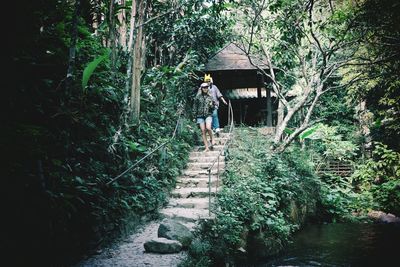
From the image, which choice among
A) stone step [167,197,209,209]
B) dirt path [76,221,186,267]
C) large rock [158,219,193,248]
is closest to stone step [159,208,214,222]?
stone step [167,197,209,209]

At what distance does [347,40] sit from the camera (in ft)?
29.7

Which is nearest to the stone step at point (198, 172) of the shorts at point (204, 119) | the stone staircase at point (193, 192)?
the stone staircase at point (193, 192)

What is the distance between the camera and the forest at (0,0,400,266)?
3020 millimetres

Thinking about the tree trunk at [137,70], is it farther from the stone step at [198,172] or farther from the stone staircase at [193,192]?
the stone step at [198,172]

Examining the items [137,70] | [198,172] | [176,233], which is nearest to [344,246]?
[198,172]

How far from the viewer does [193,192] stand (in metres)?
7.23

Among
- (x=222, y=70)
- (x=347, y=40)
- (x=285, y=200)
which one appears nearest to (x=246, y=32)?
(x=222, y=70)

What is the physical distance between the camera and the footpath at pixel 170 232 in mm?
4262

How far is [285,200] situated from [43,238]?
6914 millimetres

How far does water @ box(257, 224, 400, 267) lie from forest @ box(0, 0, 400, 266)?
1.68 feet

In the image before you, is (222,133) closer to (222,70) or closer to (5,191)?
(222,70)

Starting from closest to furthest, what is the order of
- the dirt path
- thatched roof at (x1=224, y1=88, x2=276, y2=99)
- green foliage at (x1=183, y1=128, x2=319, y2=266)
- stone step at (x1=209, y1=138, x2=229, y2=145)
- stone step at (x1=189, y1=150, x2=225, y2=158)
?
the dirt path, green foliage at (x1=183, y1=128, x2=319, y2=266), stone step at (x1=189, y1=150, x2=225, y2=158), stone step at (x1=209, y1=138, x2=229, y2=145), thatched roof at (x1=224, y1=88, x2=276, y2=99)

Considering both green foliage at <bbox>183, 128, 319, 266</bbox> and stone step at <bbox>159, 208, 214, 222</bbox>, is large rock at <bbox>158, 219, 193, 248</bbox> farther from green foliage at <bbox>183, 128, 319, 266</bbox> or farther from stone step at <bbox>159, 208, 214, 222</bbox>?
stone step at <bbox>159, 208, 214, 222</bbox>

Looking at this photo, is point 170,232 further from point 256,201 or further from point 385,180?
point 385,180
